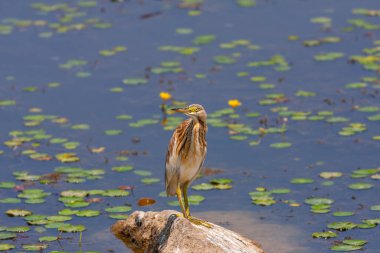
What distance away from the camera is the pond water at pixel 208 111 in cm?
1188

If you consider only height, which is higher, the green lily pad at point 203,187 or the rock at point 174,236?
the green lily pad at point 203,187

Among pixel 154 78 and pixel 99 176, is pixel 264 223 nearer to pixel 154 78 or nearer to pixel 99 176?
pixel 99 176

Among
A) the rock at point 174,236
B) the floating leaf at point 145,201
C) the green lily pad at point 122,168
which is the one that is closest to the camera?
the rock at point 174,236

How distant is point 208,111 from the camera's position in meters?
14.7

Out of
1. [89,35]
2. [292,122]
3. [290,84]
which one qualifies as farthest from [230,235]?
[89,35]

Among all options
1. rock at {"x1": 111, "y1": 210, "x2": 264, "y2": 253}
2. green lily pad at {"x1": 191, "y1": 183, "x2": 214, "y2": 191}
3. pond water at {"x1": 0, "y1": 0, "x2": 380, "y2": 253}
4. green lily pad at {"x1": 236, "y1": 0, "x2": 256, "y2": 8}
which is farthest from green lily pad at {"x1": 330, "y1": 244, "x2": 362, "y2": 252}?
green lily pad at {"x1": 236, "y1": 0, "x2": 256, "y2": 8}

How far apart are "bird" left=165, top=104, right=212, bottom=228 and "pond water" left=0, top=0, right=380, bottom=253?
1.54 meters

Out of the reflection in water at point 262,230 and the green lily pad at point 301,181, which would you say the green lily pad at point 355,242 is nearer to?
the reflection in water at point 262,230

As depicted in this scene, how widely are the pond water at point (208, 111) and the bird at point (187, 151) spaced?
1.54 meters

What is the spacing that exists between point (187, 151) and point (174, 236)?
2.93 ft

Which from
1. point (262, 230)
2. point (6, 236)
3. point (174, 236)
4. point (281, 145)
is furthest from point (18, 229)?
point (281, 145)

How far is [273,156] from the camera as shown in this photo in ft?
44.3

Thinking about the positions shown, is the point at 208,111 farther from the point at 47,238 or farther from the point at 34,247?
the point at 34,247

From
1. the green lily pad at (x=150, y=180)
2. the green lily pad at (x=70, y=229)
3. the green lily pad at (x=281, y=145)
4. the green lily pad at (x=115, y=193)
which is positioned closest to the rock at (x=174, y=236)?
the green lily pad at (x=70, y=229)
